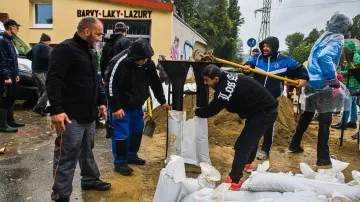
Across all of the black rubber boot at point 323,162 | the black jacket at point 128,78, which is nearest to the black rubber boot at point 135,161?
the black jacket at point 128,78

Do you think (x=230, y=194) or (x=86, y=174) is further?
(x=86, y=174)

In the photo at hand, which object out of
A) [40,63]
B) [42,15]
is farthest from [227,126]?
[42,15]

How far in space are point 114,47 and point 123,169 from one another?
1.84 m

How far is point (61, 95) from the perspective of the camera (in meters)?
2.74

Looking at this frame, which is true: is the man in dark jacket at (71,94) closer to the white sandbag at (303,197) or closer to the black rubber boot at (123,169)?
the black rubber boot at (123,169)

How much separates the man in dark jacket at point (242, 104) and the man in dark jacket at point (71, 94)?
117cm

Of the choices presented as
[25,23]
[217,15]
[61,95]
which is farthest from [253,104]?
[217,15]

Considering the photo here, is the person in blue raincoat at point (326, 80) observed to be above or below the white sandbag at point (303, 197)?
above

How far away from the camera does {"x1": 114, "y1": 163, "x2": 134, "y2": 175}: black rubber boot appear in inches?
150

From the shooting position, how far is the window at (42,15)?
51.9 ft

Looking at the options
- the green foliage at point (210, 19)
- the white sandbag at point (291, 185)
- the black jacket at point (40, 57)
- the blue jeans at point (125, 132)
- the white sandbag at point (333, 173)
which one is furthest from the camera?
the green foliage at point (210, 19)

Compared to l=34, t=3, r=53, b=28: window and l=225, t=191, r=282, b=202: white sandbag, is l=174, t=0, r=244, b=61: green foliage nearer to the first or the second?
l=34, t=3, r=53, b=28: window

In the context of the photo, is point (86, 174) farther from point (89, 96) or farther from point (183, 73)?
point (183, 73)

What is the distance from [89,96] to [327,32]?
3339 millimetres
